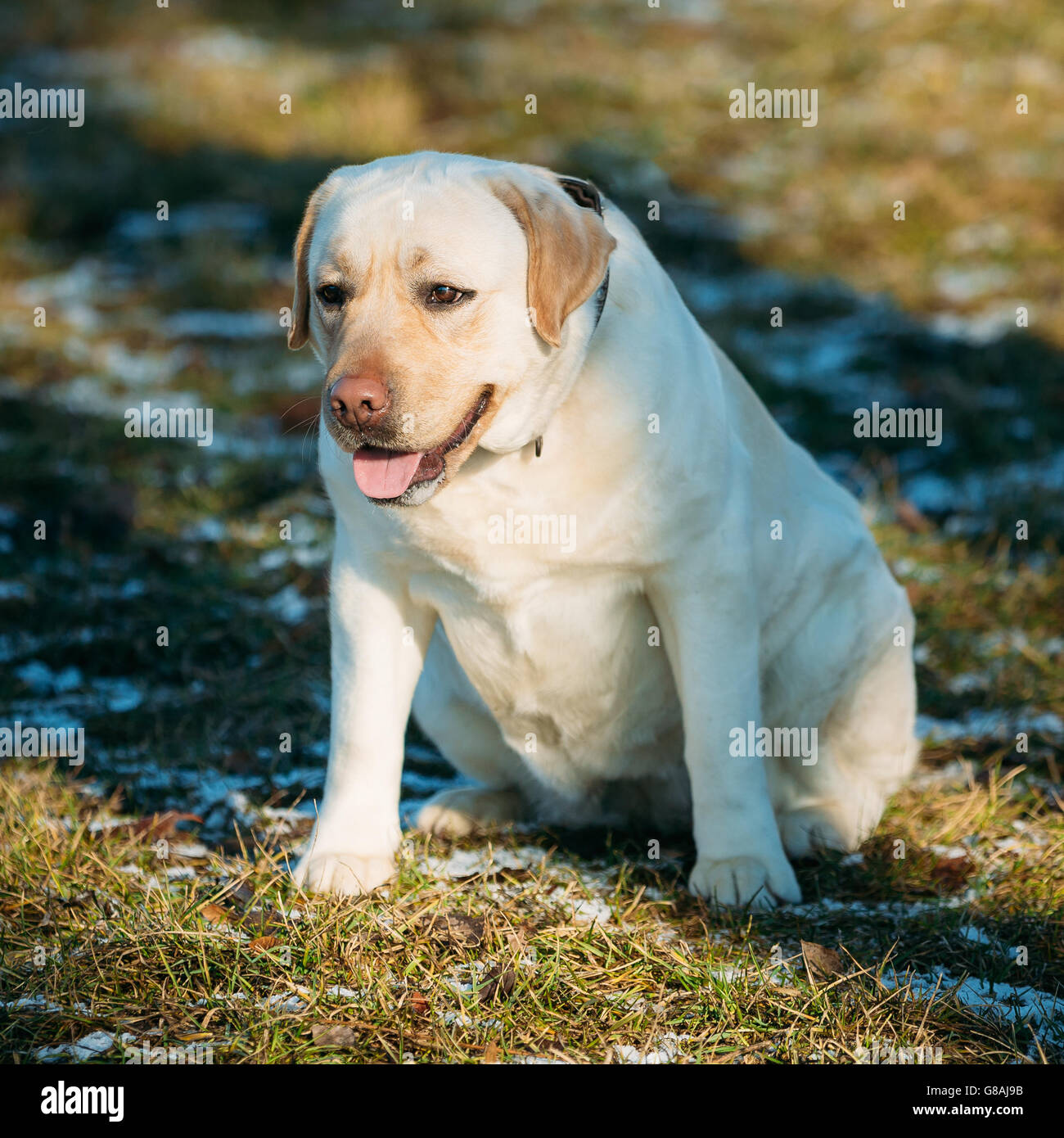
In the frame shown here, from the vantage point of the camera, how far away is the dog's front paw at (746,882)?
299 cm

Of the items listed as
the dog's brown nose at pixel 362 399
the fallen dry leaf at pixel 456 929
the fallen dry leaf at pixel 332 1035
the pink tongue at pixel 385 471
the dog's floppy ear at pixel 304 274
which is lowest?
the fallen dry leaf at pixel 332 1035

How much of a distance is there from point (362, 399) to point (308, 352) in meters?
5.43

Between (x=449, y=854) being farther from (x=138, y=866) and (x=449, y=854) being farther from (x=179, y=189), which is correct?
(x=179, y=189)

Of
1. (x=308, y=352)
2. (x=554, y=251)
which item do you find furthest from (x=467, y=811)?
(x=308, y=352)

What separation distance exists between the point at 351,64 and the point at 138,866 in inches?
390

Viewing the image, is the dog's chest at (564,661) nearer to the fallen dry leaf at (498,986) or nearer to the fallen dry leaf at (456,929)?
the fallen dry leaf at (456,929)

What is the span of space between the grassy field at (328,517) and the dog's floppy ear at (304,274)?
1263 mm

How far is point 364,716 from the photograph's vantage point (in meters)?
3.03

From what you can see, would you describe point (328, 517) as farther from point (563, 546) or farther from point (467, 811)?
point (563, 546)

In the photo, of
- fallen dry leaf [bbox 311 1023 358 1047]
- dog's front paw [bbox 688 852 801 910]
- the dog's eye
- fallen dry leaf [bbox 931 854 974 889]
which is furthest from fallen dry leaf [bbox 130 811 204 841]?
fallen dry leaf [bbox 931 854 974 889]

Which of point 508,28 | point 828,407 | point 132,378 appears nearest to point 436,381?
point 828,407

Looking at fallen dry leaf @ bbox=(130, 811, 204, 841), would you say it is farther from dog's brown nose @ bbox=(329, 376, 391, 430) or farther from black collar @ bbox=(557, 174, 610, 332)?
black collar @ bbox=(557, 174, 610, 332)

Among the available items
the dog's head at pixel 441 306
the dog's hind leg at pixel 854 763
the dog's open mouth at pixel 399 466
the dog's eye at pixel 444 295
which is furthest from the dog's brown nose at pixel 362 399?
the dog's hind leg at pixel 854 763

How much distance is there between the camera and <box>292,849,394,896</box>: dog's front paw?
9.59 feet
